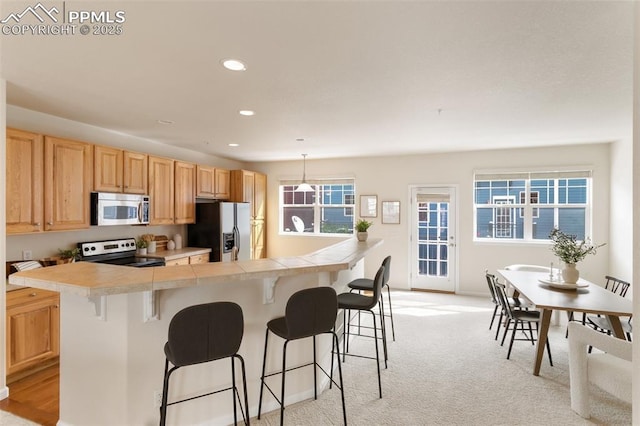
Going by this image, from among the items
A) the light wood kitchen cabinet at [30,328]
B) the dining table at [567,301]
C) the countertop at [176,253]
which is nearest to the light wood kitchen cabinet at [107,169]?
the countertop at [176,253]

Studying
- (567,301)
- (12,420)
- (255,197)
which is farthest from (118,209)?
(567,301)

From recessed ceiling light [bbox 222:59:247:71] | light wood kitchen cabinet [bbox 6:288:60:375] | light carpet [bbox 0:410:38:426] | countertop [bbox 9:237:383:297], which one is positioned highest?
recessed ceiling light [bbox 222:59:247:71]

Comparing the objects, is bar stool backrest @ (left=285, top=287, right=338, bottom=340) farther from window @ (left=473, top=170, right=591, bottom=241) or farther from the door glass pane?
window @ (left=473, top=170, right=591, bottom=241)

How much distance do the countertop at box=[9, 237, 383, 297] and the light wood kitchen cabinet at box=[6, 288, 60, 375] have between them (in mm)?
1209

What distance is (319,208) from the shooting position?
699 centimetres

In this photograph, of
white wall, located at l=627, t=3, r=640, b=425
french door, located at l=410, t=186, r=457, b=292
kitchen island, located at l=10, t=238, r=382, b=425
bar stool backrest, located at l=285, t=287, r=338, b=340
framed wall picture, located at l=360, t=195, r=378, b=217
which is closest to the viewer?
white wall, located at l=627, t=3, r=640, b=425

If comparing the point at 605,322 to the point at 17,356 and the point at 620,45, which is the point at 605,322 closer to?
the point at 620,45

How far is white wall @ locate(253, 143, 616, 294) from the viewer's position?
5215 millimetres

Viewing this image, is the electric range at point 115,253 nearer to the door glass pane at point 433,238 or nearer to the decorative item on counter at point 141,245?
the decorative item on counter at point 141,245

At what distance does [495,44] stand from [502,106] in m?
1.41

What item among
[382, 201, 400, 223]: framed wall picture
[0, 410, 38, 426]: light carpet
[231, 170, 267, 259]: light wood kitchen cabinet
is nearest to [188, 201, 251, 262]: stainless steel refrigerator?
[231, 170, 267, 259]: light wood kitchen cabinet

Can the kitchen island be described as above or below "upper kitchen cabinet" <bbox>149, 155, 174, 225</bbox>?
below

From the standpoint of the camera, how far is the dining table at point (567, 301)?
276 centimetres

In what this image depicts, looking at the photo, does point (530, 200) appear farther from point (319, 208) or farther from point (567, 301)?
point (319, 208)
